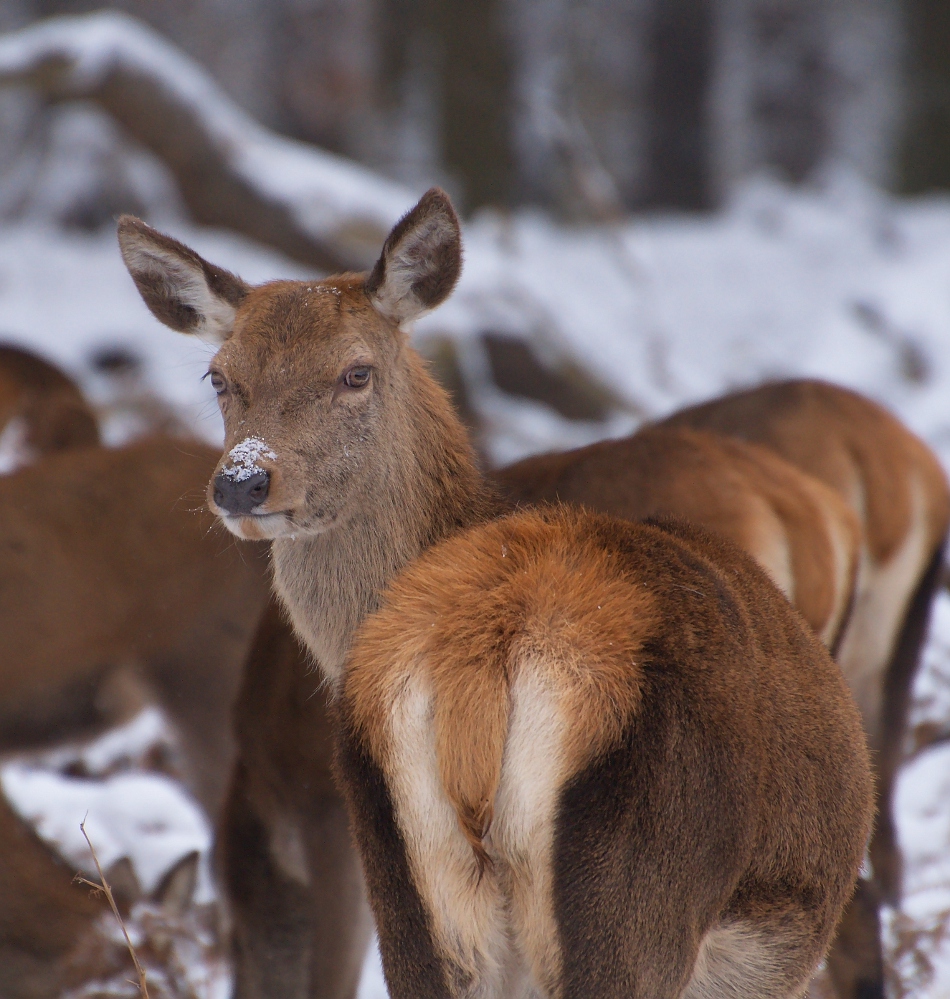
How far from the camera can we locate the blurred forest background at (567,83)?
→ 12.8 metres

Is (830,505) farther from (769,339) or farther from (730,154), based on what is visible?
(730,154)

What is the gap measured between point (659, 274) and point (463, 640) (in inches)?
463

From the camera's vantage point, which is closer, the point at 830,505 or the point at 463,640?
the point at 463,640

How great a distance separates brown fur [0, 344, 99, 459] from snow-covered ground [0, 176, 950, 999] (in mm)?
591

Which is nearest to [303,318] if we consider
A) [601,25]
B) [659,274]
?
[659,274]

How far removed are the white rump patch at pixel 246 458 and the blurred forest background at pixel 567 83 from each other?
9702 millimetres

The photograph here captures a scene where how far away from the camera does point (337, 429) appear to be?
117 inches

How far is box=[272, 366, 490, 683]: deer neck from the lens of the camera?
303 centimetres

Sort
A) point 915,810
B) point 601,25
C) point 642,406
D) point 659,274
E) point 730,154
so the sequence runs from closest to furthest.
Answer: point 915,810
point 642,406
point 659,274
point 601,25
point 730,154

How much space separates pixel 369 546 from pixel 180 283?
0.94 m

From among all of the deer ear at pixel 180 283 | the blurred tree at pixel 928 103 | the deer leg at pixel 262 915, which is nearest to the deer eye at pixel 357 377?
the deer ear at pixel 180 283

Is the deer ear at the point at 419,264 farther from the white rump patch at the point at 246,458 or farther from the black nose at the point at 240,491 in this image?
the black nose at the point at 240,491

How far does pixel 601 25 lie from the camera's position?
18.5 metres

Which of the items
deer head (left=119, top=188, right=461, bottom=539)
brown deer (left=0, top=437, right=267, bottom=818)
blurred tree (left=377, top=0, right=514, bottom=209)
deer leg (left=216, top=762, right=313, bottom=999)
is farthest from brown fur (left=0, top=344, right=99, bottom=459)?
blurred tree (left=377, top=0, right=514, bottom=209)
